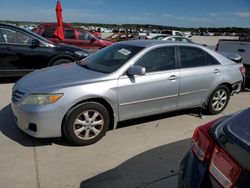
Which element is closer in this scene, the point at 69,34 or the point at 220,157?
the point at 220,157

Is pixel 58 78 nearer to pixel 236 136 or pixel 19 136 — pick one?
pixel 19 136

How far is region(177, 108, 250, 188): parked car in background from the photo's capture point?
163cm

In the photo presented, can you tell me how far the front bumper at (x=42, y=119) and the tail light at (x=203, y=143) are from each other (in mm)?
2180

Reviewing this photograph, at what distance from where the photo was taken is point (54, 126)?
13.0 ft

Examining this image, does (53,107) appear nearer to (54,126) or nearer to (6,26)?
(54,126)

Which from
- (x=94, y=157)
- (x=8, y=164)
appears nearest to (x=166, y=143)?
(x=94, y=157)

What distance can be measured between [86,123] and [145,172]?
1089mm

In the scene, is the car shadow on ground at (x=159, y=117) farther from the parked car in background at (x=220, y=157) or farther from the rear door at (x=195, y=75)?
the parked car in background at (x=220, y=157)

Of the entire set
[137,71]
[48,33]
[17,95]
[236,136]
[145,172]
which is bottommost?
[145,172]

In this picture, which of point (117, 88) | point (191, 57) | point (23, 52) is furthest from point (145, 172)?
point (23, 52)

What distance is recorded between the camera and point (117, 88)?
428 cm

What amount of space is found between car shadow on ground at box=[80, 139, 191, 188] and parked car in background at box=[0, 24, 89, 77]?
4.73m

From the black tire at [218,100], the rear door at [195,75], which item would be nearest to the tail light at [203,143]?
the rear door at [195,75]

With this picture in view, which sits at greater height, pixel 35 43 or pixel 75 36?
pixel 35 43
